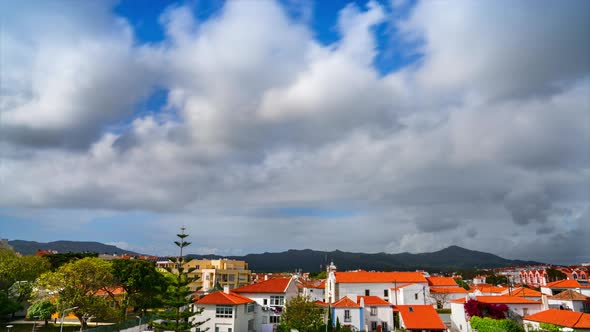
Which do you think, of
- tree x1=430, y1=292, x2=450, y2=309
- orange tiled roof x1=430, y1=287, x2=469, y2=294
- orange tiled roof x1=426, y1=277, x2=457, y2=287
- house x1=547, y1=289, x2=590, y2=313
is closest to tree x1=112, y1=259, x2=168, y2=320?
tree x1=430, y1=292, x2=450, y2=309

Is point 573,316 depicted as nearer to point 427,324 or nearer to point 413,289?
point 427,324

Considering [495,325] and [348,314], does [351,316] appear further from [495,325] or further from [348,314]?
[495,325]

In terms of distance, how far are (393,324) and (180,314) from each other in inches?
1261

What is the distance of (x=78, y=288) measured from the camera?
43.5 meters

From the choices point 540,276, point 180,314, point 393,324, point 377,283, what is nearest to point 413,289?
point 377,283

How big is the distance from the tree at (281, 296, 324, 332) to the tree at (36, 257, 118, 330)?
19871 millimetres

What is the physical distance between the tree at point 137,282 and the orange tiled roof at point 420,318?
107 ft

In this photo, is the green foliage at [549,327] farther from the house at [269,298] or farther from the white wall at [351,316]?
the house at [269,298]

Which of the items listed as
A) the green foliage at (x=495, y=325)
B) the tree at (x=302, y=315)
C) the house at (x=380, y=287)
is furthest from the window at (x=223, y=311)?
the green foliage at (x=495, y=325)

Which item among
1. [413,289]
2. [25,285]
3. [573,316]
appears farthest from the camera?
[413,289]

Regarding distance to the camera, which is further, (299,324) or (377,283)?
(377,283)

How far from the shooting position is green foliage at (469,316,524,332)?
147 ft

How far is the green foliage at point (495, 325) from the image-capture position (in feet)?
147

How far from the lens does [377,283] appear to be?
68625mm
